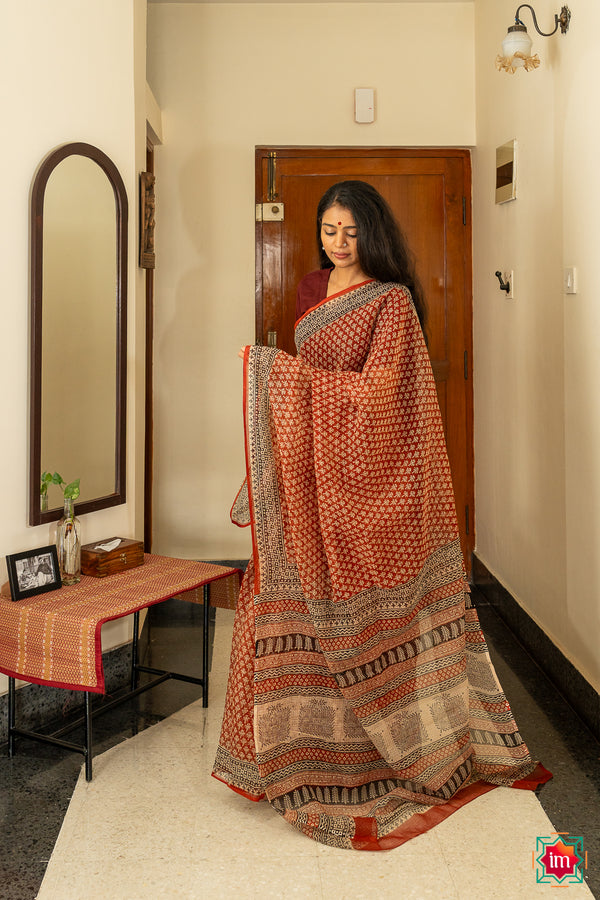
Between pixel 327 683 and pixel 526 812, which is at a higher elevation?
pixel 327 683

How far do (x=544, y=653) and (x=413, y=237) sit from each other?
224cm

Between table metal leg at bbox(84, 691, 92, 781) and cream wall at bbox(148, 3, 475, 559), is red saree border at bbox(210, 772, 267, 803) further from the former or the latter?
cream wall at bbox(148, 3, 475, 559)

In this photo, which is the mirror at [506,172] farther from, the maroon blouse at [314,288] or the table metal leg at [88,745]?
the table metal leg at [88,745]

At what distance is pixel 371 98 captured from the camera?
4047 mm

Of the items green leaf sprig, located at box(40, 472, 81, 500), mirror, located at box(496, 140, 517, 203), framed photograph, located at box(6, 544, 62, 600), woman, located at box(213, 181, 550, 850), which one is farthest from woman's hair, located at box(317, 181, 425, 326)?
mirror, located at box(496, 140, 517, 203)

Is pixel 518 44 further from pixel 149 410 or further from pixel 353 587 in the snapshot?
pixel 149 410

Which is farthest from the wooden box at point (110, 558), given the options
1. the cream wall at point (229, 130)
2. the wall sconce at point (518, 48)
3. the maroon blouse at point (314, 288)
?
the wall sconce at point (518, 48)

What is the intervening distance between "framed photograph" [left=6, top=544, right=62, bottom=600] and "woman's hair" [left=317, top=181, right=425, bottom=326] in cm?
128

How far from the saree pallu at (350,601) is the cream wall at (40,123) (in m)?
0.76

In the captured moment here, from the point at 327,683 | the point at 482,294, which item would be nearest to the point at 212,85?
the point at 482,294

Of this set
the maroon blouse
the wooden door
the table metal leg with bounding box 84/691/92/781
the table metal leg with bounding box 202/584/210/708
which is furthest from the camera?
the wooden door

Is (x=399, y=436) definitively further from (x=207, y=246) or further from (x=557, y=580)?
(x=207, y=246)

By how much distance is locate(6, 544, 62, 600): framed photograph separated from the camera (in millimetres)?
2305

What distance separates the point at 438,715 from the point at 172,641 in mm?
1581
